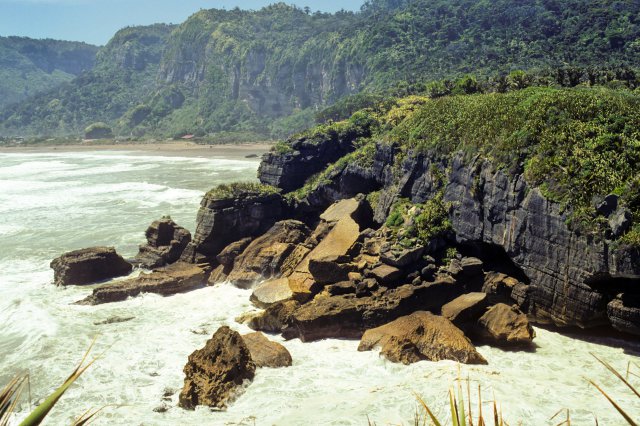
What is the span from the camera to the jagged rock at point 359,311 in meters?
22.7

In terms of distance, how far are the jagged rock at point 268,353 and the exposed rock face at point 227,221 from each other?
12.9m

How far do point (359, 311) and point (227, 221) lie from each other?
14.5 m

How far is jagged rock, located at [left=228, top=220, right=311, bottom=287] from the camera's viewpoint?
98.6 ft

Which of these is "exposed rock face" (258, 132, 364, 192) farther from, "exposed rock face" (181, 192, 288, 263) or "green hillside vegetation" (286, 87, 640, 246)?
"green hillside vegetation" (286, 87, 640, 246)

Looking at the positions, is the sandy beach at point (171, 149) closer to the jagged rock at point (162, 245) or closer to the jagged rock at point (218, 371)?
the jagged rock at point (162, 245)

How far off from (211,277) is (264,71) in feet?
548

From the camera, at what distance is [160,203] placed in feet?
188

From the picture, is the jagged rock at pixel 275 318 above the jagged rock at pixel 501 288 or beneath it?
beneath

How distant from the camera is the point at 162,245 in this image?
117 feet

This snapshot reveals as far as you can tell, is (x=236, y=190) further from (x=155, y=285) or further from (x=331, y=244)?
(x=331, y=244)

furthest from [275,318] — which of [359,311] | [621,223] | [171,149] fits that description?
[171,149]

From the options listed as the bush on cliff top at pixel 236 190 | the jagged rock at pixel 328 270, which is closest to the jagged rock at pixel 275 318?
the jagged rock at pixel 328 270

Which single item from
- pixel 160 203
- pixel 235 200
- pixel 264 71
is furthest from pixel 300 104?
pixel 235 200

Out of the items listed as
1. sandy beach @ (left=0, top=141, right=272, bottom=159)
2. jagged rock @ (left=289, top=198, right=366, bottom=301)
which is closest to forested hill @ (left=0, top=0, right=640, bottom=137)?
sandy beach @ (left=0, top=141, right=272, bottom=159)
